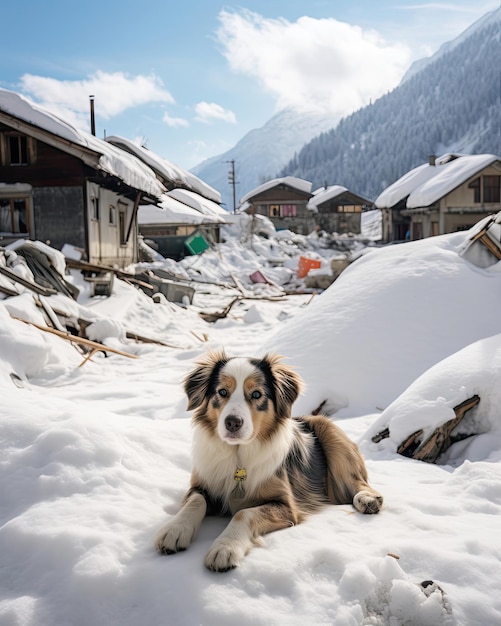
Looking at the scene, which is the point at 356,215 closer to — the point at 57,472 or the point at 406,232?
the point at 406,232

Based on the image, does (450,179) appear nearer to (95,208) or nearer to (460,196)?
(460,196)

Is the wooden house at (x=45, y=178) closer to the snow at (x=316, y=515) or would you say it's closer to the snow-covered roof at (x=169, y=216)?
the snow at (x=316, y=515)

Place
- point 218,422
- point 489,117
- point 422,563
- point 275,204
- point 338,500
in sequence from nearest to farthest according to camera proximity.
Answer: point 422,563, point 218,422, point 338,500, point 275,204, point 489,117

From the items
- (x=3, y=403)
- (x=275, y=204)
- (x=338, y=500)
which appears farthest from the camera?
(x=275, y=204)

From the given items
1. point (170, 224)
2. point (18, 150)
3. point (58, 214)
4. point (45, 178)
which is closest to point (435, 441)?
point (58, 214)

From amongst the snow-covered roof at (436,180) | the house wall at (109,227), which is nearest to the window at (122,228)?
the house wall at (109,227)

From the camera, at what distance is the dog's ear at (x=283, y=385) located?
111 inches

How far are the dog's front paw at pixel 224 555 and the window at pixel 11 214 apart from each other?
16.6 metres

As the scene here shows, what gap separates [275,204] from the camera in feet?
184

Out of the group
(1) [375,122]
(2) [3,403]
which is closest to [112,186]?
(2) [3,403]

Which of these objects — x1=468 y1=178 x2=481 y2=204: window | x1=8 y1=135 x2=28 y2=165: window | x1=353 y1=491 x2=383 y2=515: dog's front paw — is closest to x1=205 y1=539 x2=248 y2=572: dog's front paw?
x1=353 y1=491 x2=383 y2=515: dog's front paw

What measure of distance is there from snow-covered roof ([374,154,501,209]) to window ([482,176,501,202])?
4.34 ft

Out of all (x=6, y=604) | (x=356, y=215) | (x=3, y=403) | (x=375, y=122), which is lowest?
(x=6, y=604)

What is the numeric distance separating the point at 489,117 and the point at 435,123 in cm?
1408
